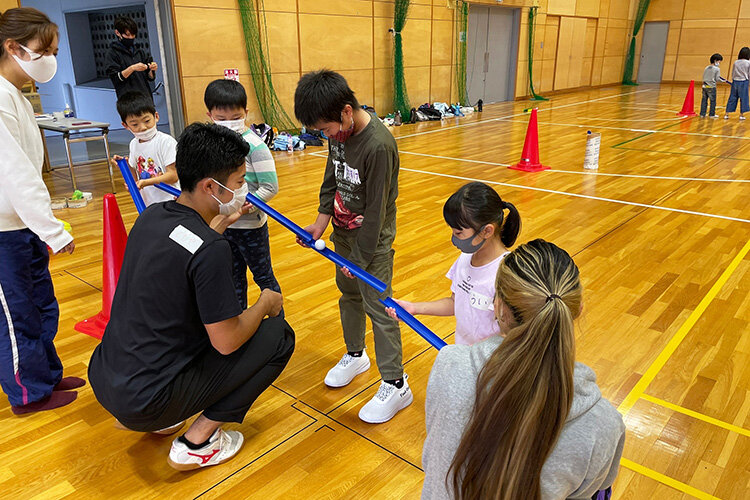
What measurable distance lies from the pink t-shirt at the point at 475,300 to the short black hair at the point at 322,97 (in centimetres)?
71

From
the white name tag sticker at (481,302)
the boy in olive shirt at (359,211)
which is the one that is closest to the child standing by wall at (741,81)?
A: the boy in olive shirt at (359,211)

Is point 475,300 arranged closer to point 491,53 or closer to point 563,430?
point 563,430

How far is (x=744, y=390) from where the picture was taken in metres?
2.60

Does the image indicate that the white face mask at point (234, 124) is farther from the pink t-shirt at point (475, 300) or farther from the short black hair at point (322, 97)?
the pink t-shirt at point (475, 300)

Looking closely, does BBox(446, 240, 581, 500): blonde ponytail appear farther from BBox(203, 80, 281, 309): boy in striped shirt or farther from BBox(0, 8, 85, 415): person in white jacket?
BBox(0, 8, 85, 415): person in white jacket

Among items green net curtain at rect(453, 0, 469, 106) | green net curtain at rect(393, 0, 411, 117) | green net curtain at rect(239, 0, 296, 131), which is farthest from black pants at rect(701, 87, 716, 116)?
green net curtain at rect(239, 0, 296, 131)

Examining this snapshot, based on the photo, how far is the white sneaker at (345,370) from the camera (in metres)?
2.62

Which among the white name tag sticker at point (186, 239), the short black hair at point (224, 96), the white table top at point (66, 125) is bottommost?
the white table top at point (66, 125)

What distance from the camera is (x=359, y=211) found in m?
2.26

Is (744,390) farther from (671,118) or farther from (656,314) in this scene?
(671,118)

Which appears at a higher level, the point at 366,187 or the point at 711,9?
the point at 711,9

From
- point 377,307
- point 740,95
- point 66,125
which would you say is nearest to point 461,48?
point 740,95

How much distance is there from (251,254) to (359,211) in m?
0.79

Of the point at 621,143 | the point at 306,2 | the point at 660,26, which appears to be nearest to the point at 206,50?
the point at 306,2
